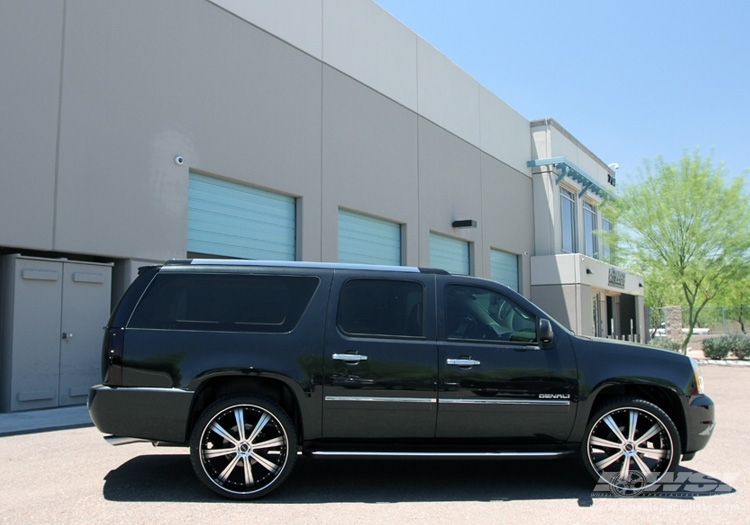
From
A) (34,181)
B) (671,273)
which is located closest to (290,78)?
(34,181)

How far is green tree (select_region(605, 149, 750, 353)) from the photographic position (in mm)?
25578

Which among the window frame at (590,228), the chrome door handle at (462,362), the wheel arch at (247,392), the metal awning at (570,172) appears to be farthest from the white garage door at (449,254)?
the wheel arch at (247,392)

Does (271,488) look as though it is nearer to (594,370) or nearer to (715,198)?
(594,370)

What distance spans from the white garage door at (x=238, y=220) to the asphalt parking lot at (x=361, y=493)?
24.3 ft

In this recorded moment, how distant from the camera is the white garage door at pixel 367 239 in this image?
1880 cm

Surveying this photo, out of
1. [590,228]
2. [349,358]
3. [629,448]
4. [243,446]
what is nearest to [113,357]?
[243,446]

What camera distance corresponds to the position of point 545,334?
6055mm

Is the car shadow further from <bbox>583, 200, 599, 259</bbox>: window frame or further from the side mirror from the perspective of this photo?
<bbox>583, 200, 599, 259</bbox>: window frame

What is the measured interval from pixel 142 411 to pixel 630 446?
4.15 meters

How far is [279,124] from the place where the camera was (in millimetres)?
16531

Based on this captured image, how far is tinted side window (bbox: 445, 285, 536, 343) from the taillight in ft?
9.09

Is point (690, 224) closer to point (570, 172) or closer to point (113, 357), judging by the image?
point (570, 172)

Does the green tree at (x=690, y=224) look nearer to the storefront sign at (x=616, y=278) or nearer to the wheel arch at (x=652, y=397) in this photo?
the storefront sign at (x=616, y=278)

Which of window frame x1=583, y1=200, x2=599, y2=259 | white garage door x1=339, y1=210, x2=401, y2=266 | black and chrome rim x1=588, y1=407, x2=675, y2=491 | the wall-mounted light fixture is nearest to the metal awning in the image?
window frame x1=583, y1=200, x2=599, y2=259
